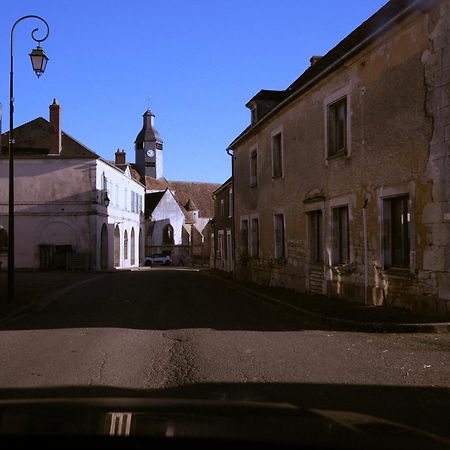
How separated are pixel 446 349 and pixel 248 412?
5.94 meters

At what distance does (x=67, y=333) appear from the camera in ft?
30.8

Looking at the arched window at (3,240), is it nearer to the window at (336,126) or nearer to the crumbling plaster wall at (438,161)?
the window at (336,126)

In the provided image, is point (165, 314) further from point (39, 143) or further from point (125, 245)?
point (125, 245)

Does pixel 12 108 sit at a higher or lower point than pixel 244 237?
higher

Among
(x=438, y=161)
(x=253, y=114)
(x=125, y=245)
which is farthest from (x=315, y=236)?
→ (x=125, y=245)

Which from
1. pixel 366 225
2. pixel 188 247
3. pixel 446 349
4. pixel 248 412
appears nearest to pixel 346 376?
pixel 446 349

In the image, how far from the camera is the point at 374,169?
40.5 feet

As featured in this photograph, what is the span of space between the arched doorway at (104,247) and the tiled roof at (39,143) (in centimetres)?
565

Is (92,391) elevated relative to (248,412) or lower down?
lower down

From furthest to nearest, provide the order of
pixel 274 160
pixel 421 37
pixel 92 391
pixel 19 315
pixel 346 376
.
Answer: pixel 274 160
pixel 19 315
pixel 421 37
pixel 346 376
pixel 92 391

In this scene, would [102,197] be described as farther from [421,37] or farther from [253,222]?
[421,37]

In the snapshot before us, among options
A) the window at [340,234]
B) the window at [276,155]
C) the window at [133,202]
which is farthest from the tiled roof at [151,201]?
the window at [340,234]

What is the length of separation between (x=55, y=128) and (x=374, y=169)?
30404 mm

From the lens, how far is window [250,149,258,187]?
2286 centimetres
